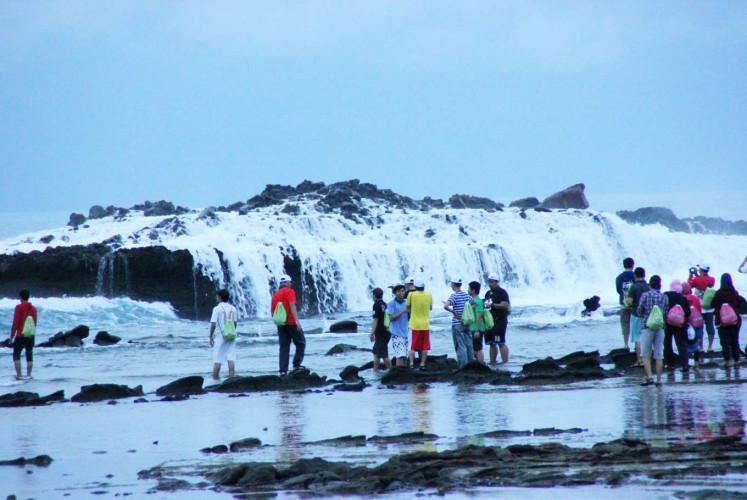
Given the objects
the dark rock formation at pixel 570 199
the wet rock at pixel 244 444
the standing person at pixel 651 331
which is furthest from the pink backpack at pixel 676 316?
the dark rock formation at pixel 570 199

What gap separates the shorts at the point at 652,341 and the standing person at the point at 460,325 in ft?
11.0

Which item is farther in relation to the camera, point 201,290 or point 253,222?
point 253,222

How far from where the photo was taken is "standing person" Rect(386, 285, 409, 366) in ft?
59.3

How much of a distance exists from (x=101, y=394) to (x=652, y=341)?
7.54 meters

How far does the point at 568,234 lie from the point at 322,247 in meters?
16.3

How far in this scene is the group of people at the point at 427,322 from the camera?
17.4 meters

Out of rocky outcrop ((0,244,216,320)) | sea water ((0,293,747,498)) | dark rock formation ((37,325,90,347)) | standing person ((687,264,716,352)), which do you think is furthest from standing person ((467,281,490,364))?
rocky outcrop ((0,244,216,320))

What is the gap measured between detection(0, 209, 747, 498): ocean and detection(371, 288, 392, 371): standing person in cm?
43

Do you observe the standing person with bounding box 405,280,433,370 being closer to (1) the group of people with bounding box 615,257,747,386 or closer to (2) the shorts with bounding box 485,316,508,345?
(2) the shorts with bounding box 485,316,508,345

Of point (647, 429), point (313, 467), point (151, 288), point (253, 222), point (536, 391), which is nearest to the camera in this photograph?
point (313, 467)

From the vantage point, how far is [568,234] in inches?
2446

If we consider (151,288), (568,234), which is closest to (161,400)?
(151,288)

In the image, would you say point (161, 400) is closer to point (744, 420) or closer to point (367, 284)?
point (744, 420)

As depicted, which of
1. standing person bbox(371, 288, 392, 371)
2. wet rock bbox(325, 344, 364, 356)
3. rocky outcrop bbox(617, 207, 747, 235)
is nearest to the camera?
standing person bbox(371, 288, 392, 371)
